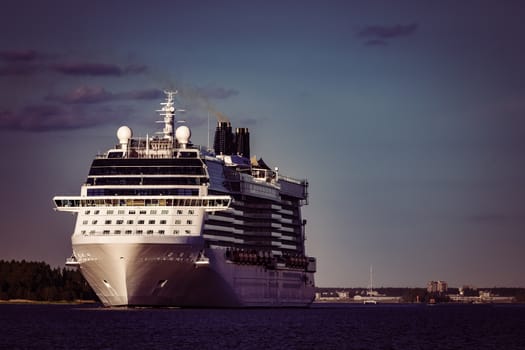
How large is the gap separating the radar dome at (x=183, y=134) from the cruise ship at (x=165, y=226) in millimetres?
122

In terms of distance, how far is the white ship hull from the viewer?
143m

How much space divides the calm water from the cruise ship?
318 centimetres

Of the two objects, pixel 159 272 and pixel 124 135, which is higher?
pixel 124 135

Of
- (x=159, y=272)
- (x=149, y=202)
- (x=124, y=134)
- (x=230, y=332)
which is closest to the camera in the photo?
(x=230, y=332)

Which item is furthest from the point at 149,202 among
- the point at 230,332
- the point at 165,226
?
the point at 230,332

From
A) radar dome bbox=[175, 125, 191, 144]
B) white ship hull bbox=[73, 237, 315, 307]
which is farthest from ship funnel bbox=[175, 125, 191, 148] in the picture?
white ship hull bbox=[73, 237, 315, 307]

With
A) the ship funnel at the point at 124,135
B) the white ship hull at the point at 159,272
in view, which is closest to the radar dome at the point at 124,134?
the ship funnel at the point at 124,135

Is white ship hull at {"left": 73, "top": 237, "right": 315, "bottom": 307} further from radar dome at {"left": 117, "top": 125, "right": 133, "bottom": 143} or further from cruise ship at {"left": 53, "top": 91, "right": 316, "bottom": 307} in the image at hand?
radar dome at {"left": 117, "top": 125, "right": 133, "bottom": 143}

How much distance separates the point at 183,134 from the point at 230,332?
42477mm

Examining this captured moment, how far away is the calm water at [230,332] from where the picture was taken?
108312mm

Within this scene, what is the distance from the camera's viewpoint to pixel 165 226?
145500 mm

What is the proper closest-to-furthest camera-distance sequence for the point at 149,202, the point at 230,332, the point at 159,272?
the point at 230,332
the point at 159,272
the point at 149,202

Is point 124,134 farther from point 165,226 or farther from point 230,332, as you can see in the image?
point 230,332

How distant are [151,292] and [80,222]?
11873mm
